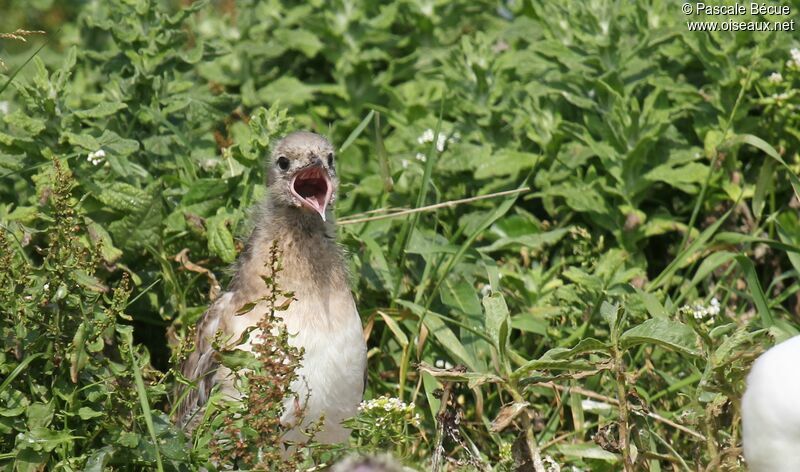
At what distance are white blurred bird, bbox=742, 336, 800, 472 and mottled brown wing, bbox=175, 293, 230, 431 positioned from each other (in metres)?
2.05

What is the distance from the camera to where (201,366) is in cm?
481

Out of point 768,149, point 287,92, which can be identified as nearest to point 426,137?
point 287,92

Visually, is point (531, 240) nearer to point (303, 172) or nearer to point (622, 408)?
point (303, 172)

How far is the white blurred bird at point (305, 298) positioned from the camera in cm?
441

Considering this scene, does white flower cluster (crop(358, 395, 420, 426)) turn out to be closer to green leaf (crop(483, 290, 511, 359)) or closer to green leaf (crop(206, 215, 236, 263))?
green leaf (crop(483, 290, 511, 359))

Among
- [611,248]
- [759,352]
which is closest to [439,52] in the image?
[611,248]

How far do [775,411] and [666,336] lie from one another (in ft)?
2.81

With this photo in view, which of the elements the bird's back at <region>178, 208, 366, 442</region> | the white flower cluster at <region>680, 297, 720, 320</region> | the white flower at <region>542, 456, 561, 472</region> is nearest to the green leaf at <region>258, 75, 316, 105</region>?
the bird's back at <region>178, 208, 366, 442</region>

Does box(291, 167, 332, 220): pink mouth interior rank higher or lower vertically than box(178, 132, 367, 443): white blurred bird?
higher

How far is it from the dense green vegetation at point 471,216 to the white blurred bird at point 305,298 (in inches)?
9.7

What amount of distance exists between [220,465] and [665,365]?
2229mm

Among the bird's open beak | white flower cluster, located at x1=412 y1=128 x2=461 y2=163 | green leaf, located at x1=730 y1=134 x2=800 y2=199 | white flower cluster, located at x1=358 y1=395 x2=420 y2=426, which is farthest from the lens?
white flower cluster, located at x1=412 y1=128 x2=461 y2=163

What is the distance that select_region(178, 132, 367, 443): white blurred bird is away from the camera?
4.41m

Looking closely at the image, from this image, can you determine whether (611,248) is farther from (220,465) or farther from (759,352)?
(220,465)
